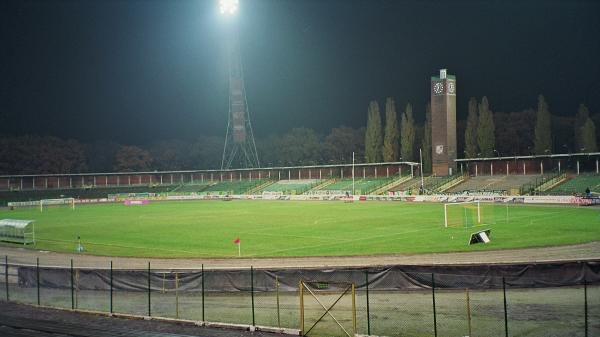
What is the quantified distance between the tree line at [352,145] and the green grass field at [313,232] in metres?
46.2

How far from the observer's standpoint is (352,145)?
15725 cm

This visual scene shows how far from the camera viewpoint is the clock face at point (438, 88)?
10299 centimetres

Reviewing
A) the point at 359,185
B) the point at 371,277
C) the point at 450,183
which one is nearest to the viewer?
the point at 371,277

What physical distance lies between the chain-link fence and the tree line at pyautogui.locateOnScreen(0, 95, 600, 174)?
88.4 metres

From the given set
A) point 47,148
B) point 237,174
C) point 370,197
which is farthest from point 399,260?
point 47,148

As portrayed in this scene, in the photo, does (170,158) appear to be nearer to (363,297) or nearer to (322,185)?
(322,185)

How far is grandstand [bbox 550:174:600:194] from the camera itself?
7831 cm

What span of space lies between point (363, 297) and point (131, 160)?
151 metres

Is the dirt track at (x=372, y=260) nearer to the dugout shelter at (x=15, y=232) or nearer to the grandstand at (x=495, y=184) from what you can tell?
the dugout shelter at (x=15, y=232)

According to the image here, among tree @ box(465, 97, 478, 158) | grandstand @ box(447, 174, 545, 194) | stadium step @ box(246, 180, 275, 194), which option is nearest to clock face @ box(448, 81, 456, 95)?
tree @ box(465, 97, 478, 158)

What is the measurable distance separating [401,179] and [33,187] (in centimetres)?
8030

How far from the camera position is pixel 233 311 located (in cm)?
2170

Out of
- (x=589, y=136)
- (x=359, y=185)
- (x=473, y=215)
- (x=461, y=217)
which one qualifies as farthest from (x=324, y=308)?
(x=589, y=136)

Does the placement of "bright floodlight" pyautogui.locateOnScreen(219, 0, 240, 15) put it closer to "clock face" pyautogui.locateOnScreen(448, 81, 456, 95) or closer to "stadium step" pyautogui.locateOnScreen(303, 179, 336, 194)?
"stadium step" pyautogui.locateOnScreen(303, 179, 336, 194)
